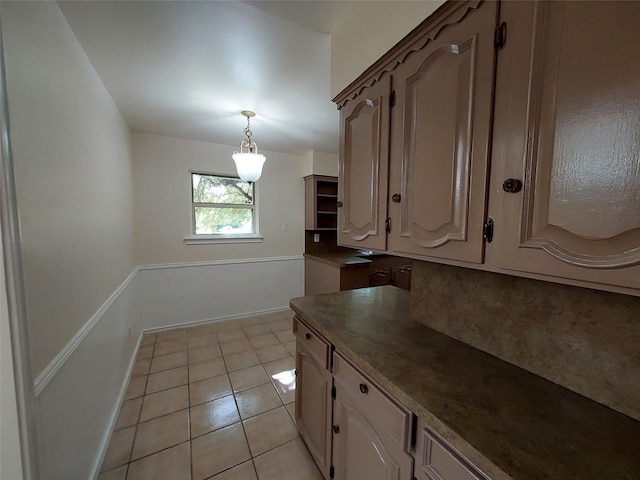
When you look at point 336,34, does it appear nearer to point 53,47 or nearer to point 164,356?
point 53,47

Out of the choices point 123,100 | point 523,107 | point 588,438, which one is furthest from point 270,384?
point 123,100

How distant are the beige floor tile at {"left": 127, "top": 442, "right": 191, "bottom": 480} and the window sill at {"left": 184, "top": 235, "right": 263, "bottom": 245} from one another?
2202mm

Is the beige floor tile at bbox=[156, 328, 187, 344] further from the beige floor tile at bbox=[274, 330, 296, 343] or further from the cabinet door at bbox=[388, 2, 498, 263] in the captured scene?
the cabinet door at bbox=[388, 2, 498, 263]

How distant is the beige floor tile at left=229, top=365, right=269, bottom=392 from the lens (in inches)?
85.3

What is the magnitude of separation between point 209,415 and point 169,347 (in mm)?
1274

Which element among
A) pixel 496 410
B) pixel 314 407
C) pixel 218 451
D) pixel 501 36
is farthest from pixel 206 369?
pixel 501 36

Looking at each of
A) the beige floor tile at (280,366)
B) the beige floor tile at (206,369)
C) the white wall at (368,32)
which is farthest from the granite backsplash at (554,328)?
the beige floor tile at (206,369)

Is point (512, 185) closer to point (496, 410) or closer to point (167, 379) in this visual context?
point (496, 410)

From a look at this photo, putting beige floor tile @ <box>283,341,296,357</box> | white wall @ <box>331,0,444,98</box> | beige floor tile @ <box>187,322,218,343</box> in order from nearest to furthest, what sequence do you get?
white wall @ <box>331,0,444,98</box> < beige floor tile @ <box>283,341,296,357</box> < beige floor tile @ <box>187,322,218,343</box>

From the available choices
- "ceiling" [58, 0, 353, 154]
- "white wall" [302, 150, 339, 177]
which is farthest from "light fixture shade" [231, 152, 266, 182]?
"white wall" [302, 150, 339, 177]

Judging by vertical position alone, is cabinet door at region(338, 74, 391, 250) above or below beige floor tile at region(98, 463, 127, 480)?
above

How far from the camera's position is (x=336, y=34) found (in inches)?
54.9

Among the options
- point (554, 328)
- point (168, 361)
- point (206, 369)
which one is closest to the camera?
point (554, 328)

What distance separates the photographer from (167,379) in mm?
2248
